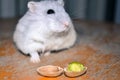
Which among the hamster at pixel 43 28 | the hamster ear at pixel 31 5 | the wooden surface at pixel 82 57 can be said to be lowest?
the wooden surface at pixel 82 57

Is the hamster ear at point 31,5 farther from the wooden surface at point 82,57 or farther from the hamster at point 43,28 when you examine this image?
the wooden surface at point 82,57

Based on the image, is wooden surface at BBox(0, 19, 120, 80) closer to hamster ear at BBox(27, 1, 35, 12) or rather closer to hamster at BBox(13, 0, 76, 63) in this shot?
hamster at BBox(13, 0, 76, 63)

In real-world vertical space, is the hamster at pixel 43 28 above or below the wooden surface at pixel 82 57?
above

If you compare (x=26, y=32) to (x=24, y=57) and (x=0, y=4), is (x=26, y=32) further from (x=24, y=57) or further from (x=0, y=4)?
(x=0, y=4)

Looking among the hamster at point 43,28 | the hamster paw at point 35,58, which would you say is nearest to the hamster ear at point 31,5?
the hamster at point 43,28

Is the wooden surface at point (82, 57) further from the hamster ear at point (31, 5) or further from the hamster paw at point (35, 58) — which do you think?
the hamster ear at point (31, 5)

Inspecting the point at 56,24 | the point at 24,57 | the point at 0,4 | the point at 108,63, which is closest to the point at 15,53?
the point at 24,57

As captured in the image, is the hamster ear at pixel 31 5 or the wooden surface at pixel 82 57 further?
the hamster ear at pixel 31 5

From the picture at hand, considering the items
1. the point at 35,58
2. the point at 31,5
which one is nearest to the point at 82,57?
the point at 35,58
